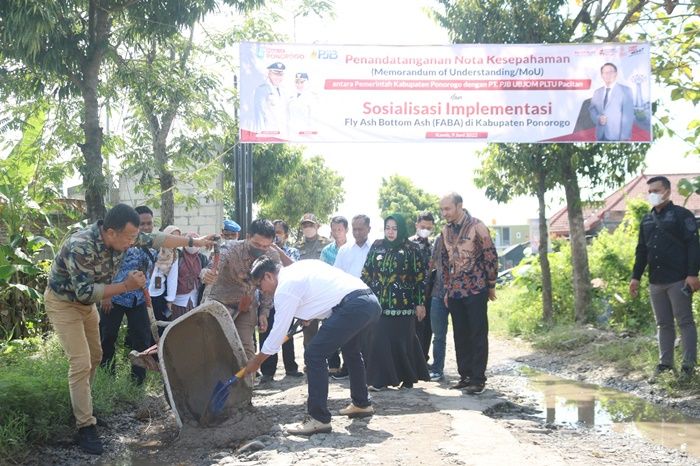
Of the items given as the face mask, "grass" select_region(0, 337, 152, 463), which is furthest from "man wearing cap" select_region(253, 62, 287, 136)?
the face mask

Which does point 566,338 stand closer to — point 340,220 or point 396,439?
point 340,220

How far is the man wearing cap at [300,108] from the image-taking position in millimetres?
9570

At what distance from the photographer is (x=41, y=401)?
5859 millimetres

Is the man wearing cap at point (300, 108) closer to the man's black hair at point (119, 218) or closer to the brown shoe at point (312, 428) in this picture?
the man's black hair at point (119, 218)

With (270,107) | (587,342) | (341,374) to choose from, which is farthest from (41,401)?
→ (587,342)

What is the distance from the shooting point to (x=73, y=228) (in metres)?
9.99

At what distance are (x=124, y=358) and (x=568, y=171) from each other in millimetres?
6931

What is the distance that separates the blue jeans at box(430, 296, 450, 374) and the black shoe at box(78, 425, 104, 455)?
12.6ft

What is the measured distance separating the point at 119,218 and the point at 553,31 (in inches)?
324

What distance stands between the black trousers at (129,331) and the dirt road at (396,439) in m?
0.52

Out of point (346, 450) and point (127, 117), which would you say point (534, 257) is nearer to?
point (127, 117)

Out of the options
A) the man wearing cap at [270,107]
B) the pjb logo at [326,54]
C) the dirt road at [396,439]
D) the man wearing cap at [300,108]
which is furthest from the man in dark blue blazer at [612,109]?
the dirt road at [396,439]

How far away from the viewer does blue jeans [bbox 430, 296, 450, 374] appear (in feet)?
28.1

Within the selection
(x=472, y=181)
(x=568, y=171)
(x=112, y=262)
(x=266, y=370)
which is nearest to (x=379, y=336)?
(x=266, y=370)
